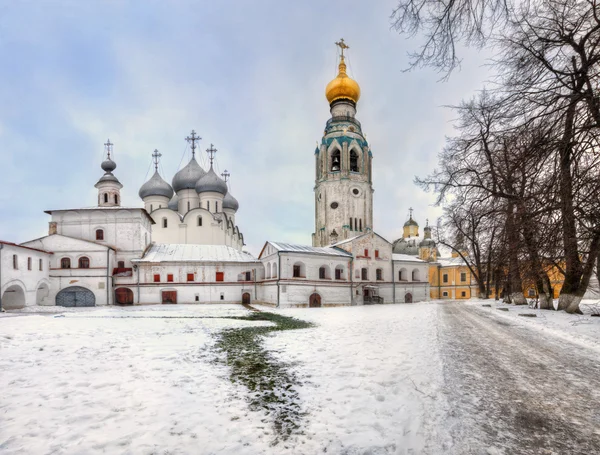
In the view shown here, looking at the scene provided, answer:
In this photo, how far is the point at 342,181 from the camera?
1811 inches

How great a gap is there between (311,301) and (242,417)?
1065 inches

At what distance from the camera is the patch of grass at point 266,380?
420cm

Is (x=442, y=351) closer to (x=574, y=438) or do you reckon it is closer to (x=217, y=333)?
(x=574, y=438)

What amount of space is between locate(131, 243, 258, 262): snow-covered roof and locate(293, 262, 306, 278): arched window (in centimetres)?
497

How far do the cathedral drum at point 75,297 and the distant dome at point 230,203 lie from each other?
74.6 ft

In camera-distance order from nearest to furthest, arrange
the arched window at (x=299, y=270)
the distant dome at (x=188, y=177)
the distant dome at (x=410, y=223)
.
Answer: the arched window at (x=299, y=270) < the distant dome at (x=188, y=177) < the distant dome at (x=410, y=223)

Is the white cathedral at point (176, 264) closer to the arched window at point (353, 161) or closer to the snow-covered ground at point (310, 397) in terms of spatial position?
the arched window at point (353, 161)

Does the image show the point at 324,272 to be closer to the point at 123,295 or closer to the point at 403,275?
the point at 403,275

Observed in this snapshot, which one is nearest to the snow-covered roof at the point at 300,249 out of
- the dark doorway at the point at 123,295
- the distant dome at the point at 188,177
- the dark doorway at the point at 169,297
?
the dark doorway at the point at 169,297

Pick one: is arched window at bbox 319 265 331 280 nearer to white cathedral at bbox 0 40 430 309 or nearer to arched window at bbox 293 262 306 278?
white cathedral at bbox 0 40 430 309

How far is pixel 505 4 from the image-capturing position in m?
4.13

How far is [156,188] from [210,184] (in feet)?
23.7

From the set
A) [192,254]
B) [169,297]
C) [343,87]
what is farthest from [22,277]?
[343,87]

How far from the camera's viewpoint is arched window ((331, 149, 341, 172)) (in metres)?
47.2
